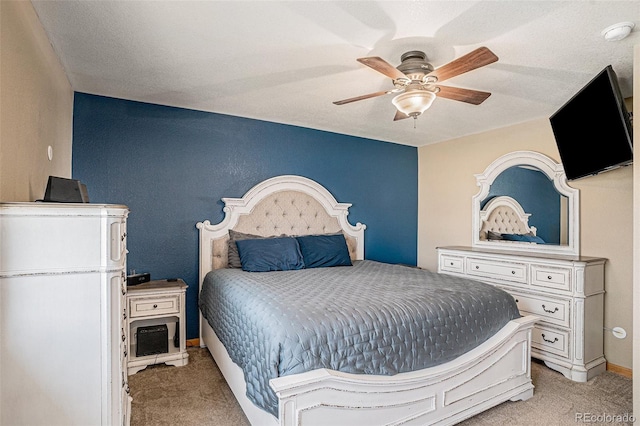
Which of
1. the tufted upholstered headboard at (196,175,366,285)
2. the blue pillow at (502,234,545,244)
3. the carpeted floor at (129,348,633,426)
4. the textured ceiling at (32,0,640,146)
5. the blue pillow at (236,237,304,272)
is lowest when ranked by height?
the carpeted floor at (129,348,633,426)

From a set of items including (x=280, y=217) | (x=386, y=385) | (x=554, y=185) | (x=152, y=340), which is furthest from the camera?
(x=280, y=217)

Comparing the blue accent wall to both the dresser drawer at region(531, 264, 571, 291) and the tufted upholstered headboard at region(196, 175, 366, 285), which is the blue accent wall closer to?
the tufted upholstered headboard at region(196, 175, 366, 285)

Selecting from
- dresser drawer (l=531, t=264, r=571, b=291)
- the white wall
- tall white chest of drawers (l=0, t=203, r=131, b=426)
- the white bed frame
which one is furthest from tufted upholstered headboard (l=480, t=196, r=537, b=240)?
tall white chest of drawers (l=0, t=203, r=131, b=426)

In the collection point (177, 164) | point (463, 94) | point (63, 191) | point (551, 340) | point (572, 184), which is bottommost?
point (551, 340)

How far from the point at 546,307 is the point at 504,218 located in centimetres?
112

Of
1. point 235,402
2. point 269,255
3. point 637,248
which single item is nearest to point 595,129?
point 637,248

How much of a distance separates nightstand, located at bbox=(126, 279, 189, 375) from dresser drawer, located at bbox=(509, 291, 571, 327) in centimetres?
310

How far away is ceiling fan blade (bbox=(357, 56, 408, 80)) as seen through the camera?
6.28 feet

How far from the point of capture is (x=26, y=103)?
178 cm

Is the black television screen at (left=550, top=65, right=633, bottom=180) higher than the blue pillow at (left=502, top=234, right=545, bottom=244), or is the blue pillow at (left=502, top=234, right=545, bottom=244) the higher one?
the black television screen at (left=550, top=65, right=633, bottom=180)

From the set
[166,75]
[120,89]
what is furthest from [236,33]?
[120,89]

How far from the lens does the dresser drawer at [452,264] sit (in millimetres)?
3959

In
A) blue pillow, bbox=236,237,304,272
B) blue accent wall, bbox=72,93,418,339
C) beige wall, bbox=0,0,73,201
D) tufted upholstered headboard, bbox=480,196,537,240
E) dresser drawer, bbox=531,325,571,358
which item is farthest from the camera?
tufted upholstered headboard, bbox=480,196,537,240

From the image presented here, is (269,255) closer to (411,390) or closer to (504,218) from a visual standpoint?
(411,390)
